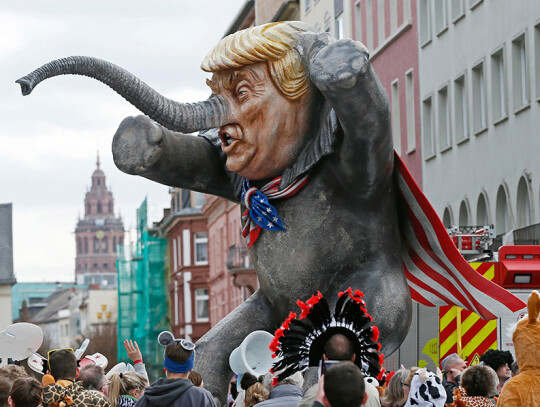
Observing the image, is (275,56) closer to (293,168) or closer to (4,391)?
(293,168)

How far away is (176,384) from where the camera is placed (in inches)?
307

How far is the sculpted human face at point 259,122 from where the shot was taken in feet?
24.8

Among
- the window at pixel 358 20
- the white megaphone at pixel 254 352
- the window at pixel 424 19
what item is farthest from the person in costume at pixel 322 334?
the window at pixel 358 20

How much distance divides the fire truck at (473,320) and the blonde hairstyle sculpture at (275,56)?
282 inches

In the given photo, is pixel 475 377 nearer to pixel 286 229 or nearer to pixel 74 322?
pixel 286 229

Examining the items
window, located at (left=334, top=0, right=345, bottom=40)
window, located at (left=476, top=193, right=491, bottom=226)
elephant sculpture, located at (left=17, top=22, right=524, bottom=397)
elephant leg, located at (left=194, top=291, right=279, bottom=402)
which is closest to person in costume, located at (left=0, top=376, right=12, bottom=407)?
elephant leg, located at (left=194, top=291, right=279, bottom=402)

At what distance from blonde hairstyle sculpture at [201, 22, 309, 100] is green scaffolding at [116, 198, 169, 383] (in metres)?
71.7

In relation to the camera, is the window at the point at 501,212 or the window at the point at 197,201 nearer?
the window at the point at 501,212

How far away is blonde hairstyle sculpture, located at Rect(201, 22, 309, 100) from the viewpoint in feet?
24.7

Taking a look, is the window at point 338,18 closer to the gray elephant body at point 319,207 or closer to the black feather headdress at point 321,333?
the gray elephant body at point 319,207

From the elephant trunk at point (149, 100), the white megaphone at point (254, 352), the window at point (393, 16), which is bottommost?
the white megaphone at point (254, 352)

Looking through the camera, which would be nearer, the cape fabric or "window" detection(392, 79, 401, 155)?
the cape fabric

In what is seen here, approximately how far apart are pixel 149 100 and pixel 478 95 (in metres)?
25.5

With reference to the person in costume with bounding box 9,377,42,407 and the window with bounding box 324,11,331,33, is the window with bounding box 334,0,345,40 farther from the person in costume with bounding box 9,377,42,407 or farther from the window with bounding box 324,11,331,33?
the person in costume with bounding box 9,377,42,407
